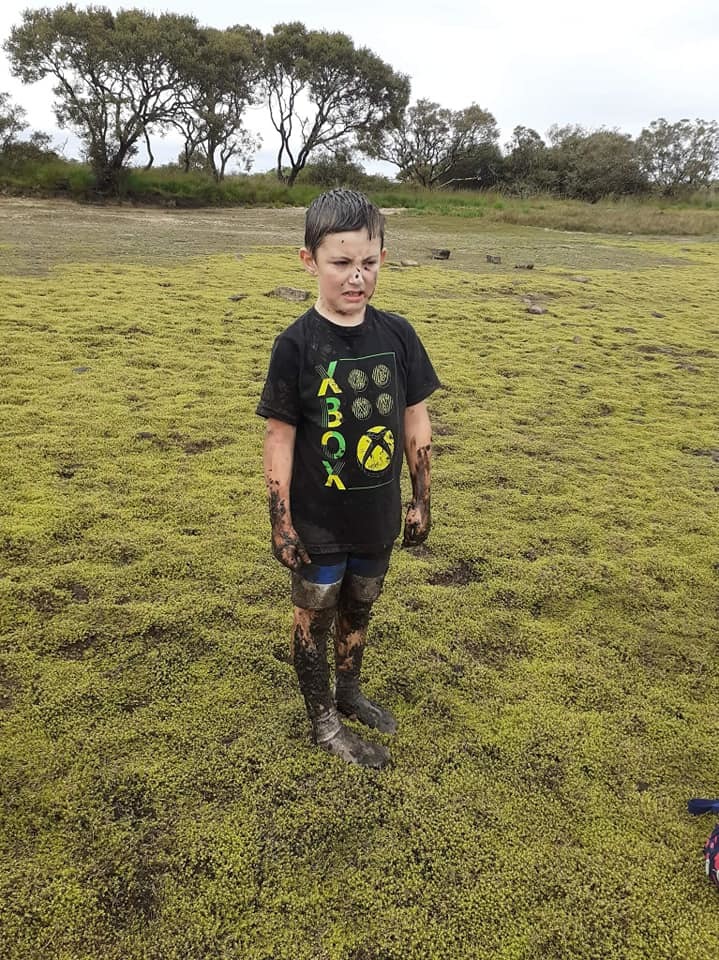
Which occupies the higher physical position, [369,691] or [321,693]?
[321,693]

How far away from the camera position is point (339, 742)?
8.70 ft

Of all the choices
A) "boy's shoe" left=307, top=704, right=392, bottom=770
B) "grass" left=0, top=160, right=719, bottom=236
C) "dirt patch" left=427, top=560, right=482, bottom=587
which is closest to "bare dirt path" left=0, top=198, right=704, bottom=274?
"grass" left=0, top=160, right=719, bottom=236

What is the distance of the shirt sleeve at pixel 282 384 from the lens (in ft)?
7.08

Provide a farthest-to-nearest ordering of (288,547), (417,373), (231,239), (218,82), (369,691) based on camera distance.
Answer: (218,82) → (231,239) → (369,691) → (417,373) → (288,547)

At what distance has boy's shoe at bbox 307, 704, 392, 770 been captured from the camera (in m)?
2.62

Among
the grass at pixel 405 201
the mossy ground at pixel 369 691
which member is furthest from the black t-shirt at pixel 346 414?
the grass at pixel 405 201

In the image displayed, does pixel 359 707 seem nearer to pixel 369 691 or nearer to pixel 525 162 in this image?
pixel 369 691

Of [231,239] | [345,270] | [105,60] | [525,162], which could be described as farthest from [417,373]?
[525,162]

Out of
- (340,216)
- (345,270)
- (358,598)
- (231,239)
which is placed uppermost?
(231,239)

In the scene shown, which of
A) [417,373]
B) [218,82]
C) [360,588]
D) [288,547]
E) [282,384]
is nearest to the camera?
[282,384]

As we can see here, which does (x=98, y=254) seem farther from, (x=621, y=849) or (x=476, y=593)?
(x=621, y=849)

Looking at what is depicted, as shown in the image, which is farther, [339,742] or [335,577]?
[339,742]

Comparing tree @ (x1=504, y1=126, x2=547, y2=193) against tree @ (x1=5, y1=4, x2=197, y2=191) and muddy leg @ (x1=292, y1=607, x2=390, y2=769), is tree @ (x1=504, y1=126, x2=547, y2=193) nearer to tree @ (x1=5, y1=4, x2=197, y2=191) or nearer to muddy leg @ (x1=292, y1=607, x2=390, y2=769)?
tree @ (x1=5, y1=4, x2=197, y2=191)

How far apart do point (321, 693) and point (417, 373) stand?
1349 millimetres
